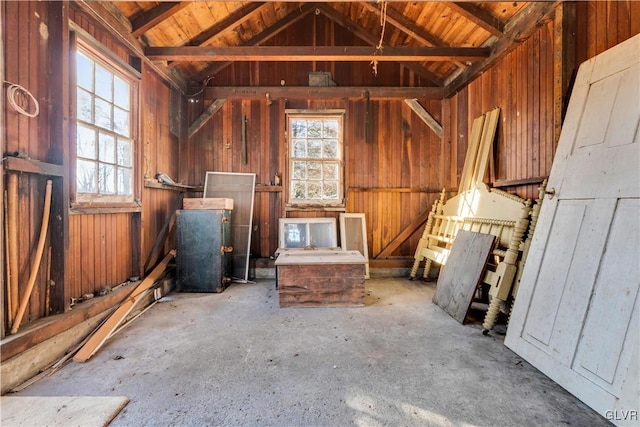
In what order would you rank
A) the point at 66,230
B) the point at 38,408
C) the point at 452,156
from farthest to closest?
the point at 452,156 → the point at 66,230 → the point at 38,408

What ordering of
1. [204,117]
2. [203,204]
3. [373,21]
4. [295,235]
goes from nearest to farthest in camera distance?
1. [203,204]
2. [373,21]
3. [295,235]
4. [204,117]

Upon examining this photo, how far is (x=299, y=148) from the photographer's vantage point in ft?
15.9

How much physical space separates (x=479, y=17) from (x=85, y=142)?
442 cm

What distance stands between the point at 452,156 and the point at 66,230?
16.5 ft

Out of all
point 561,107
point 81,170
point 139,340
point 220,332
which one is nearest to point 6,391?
point 139,340

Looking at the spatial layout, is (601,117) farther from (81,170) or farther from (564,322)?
(81,170)

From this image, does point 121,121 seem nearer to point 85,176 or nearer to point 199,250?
point 85,176

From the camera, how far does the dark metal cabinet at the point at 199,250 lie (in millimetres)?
3844

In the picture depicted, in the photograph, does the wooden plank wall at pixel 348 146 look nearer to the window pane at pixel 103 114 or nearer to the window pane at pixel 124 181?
the window pane at pixel 124 181

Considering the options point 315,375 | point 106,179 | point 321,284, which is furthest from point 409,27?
point 315,375

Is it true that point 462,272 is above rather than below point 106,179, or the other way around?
below

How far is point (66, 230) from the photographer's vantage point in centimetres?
239

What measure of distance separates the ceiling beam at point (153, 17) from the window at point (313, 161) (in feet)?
6.85

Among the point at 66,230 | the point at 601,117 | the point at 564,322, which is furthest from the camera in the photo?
the point at 66,230
